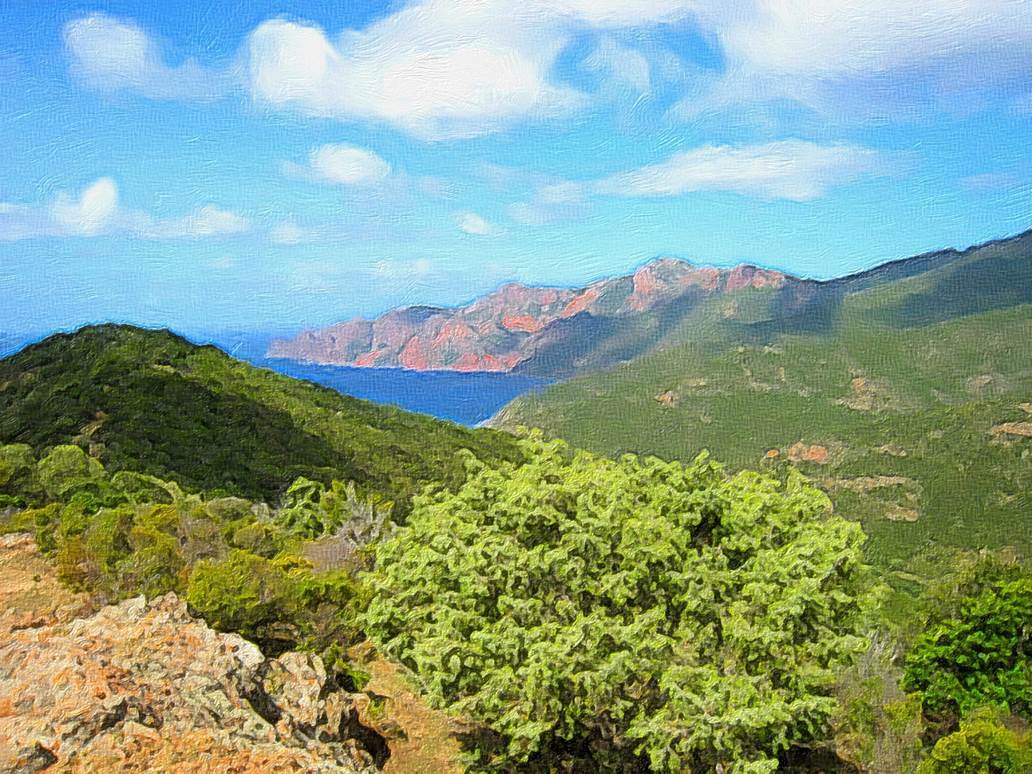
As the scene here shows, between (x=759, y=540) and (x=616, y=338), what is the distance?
157011 mm

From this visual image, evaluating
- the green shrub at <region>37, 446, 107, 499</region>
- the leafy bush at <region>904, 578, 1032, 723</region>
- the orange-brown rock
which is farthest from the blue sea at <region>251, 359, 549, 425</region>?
the leafy bush at <region>904, 578, 1032, 723</region>

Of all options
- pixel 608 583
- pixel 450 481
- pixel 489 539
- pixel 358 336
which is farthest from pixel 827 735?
pixel 358 336

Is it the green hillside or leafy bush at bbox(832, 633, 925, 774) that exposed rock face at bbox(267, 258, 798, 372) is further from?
leafy bush at bbox(832, 633, 925, 774)

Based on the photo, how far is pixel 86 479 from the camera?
19906 millimetres

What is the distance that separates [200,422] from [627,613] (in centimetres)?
2362

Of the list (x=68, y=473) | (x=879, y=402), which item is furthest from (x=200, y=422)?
(x=879, y=402)

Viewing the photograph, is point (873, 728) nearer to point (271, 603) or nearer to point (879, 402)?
point (271, 603)

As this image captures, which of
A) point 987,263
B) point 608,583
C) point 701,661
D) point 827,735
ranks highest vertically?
point 987,263

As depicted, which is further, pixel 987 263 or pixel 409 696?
pixel 987 263

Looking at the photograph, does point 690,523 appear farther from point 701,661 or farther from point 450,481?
point 450,481

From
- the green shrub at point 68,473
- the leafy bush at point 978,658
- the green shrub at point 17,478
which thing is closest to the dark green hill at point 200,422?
A: the green shrub at point 17,478

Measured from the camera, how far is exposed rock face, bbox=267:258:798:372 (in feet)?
560

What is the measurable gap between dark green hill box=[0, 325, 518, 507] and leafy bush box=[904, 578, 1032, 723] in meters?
17.4

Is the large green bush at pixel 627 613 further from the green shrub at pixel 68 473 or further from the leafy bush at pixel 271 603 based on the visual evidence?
the green shrub at pixel 68 473
